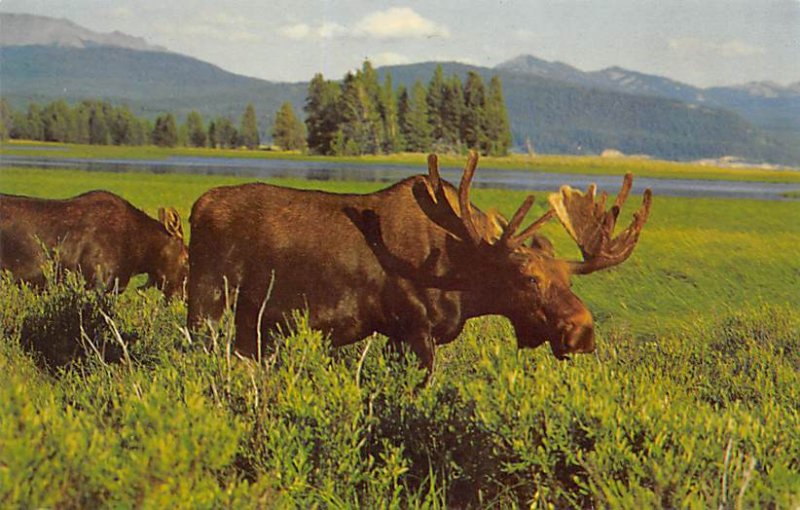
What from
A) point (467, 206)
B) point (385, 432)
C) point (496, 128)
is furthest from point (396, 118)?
point (385, 432)

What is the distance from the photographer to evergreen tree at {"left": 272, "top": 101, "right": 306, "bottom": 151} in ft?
56.5

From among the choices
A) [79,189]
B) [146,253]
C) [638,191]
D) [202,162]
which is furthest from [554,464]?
[202,162]

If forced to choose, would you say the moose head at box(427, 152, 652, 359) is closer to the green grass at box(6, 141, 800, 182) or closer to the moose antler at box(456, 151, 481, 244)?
the moose antler at box(456, 151, 481, 244)

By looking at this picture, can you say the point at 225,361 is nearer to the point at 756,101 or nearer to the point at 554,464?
the point at 554,464

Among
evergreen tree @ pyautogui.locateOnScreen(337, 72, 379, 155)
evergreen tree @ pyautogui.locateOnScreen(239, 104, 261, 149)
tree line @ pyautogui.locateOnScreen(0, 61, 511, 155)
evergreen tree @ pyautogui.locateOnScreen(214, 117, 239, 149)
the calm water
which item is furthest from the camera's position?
evergreen tree @ pyautogui.locateOnScreen(214, 117, 239, 149)

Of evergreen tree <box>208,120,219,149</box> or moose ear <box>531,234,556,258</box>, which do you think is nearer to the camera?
moose ear <box>531,234,556,258</box>

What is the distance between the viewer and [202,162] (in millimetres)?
25531

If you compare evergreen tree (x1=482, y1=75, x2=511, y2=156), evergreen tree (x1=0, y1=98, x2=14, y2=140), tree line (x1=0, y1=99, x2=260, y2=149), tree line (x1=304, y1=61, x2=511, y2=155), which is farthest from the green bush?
evergreen tree (x1=0, y1=98, x2=14, y2=140)

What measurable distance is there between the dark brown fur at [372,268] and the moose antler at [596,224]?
23 cm

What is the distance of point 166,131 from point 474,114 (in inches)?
516

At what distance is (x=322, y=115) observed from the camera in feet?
50.1

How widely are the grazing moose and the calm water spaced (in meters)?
7.35

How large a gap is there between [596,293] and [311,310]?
23.1 ft

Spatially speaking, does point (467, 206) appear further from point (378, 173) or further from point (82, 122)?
point (82, 122)
